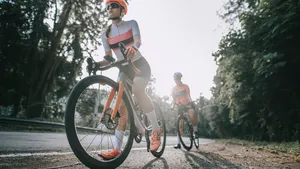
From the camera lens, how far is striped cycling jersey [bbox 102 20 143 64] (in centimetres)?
295

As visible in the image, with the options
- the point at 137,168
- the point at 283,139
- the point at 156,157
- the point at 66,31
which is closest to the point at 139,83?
the point at 137,168

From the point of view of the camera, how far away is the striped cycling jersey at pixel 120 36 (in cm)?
295

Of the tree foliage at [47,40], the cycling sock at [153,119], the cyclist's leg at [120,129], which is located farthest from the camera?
the tree foliage at [47,40]

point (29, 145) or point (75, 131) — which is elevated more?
point (75, 131)

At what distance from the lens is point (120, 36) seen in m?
2.97

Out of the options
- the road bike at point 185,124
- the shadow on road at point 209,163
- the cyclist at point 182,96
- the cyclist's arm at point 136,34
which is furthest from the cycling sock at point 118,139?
the cyclist at point 182,96

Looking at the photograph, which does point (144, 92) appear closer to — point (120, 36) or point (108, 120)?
point (108, 120)

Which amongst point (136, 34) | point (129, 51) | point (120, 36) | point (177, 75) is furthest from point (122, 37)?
point (177, 75)

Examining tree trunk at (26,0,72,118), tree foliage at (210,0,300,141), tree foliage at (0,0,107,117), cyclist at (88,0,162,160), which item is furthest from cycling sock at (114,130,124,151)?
tree trunk at (26,0,72,118)

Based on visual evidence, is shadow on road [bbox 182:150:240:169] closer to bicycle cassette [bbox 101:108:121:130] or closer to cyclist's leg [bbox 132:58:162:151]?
cyclist's leg [bbox 132:58:162:151]

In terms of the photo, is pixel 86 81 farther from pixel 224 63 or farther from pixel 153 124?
pixel 224 63

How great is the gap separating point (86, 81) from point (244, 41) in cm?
1069

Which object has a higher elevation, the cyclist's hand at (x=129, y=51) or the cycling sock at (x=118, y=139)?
the cyclist's hand at (x=129, y=51)

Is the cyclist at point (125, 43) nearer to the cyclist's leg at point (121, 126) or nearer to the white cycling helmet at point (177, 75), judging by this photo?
the cyclist's leg at point (121, 126)
